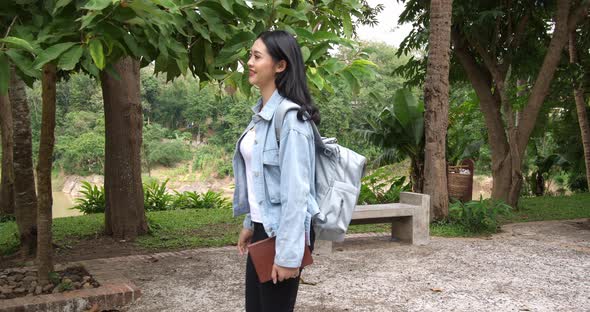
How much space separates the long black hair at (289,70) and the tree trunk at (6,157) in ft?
25.9

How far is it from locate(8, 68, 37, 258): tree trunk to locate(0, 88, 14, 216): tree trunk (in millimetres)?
3353

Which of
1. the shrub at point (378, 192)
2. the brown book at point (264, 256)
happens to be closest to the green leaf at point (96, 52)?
the brown book at point (264, 256)

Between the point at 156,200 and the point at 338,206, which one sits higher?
the point at 338,206

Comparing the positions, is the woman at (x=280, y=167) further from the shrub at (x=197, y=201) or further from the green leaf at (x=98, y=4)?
the shrub at (x=197, y=201)

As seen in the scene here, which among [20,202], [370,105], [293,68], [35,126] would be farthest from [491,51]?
[35,126]

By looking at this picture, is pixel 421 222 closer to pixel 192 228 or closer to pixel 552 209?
pixel 192 228

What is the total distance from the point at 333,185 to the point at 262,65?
22.8 inches

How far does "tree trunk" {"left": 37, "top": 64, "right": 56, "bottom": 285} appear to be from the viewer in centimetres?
402

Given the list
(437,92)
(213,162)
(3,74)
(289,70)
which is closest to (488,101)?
(437,92)

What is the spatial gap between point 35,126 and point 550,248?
2839cm

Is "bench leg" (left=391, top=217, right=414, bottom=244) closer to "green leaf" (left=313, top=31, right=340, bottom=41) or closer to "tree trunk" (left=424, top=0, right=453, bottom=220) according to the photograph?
"tree trunk" (left=424, top=0, right=453, bottom=220)

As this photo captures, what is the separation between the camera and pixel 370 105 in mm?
31344

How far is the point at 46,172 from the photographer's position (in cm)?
419

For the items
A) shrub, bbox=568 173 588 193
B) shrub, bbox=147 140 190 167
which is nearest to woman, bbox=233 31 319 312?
shrub, bbox=568 173 588 193
